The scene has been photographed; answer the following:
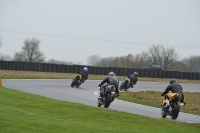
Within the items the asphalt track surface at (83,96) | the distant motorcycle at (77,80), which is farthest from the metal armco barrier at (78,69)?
the distant motorcycle at (77,80)

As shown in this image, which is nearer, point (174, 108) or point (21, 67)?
point (174, 108)

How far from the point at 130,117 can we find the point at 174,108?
8.98 ft

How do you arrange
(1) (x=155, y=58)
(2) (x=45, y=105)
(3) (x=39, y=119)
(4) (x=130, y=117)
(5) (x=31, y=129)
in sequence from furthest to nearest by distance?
(1) (x=155, y=58), (2) (x=45, y=105), (4) (x=130, y=117), (3) (x=39, y=119), (5) (x=31, y=129)

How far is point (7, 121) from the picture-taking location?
1054 cm

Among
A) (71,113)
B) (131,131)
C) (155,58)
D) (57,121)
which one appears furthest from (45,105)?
→ (155,58)

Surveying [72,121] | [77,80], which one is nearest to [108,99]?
[72,121]

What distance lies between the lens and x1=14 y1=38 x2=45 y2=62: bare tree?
320 feet

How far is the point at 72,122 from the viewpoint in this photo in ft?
38.4

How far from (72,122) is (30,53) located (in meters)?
Result: 88.5

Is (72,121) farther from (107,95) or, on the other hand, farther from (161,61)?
(161,61)

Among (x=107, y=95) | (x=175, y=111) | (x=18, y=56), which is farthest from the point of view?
(x=18, y=56)

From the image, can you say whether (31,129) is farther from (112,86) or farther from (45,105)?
(112,86)

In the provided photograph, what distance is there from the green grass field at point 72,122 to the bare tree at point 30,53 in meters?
81.4

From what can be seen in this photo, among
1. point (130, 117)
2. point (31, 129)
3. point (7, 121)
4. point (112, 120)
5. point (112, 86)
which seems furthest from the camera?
point (112, 86)
